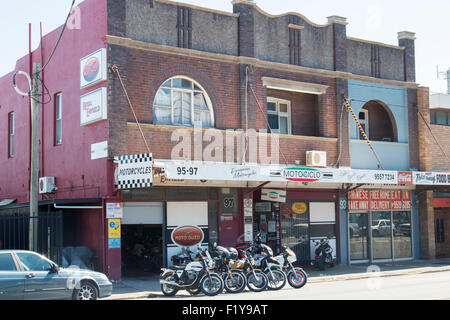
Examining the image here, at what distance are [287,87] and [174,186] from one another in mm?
5941

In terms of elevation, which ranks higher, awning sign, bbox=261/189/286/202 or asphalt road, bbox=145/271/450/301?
awning sign, bbox=261/189/286/202

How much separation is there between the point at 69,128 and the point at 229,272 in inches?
328

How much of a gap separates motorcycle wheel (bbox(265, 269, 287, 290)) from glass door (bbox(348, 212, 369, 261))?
771 centimetres

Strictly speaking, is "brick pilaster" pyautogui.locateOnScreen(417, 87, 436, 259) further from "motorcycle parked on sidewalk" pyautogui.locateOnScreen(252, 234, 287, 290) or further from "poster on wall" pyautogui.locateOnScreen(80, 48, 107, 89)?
"poster on wall" pyautogui.locateOnScreen(80, 48, 107, 89)

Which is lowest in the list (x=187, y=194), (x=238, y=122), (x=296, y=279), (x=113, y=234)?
(x=296, y=279)

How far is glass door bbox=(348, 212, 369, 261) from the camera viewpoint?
22.8 metres

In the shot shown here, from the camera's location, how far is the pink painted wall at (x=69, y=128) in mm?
18141

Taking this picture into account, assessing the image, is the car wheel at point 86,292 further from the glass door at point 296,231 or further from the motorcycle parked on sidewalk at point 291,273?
the glass door at point 296,231

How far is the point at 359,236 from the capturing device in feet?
75.6

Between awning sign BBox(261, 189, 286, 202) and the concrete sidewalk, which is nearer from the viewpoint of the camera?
the concrete sidewalk

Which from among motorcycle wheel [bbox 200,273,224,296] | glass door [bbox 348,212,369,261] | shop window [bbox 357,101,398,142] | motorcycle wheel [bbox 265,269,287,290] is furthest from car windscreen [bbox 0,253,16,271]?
shop window [bbox 357,101,398,142]

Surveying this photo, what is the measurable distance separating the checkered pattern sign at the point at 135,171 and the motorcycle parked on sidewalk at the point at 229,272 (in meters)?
2.69

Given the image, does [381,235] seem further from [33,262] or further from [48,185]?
[33,262]

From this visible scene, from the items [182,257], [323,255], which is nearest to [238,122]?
[182,257]
